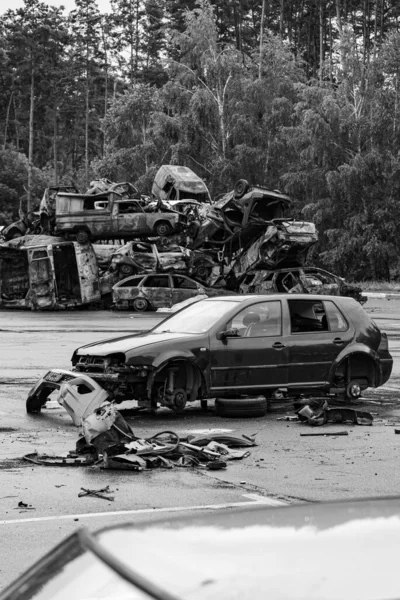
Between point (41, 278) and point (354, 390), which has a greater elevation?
point (41, 278)

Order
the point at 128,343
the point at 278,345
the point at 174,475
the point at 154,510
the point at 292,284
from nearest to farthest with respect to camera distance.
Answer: the point at 154,510 < the point at 174,475 < the point at 128,343 < the point at 278,345 < the point at 292,284

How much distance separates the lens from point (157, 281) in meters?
35.9

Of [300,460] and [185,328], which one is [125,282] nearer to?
[185,328]

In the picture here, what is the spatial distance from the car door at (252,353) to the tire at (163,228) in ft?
79.4

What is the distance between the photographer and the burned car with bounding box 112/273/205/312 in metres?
35.2

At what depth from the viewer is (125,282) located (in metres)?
35.5

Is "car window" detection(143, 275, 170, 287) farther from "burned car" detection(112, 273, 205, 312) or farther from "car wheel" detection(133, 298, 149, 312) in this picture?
"car wheel" detection(133, 298, 149, 312)

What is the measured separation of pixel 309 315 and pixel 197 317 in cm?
152

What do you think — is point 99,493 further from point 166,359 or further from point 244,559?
point 244,559

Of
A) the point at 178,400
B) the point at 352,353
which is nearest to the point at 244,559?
the point at 178,400

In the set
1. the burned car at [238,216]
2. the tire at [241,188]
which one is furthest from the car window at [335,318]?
the tire at [241,188]

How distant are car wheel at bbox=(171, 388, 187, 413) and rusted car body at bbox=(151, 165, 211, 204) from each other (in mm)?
31061

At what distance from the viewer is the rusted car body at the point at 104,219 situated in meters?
37.7

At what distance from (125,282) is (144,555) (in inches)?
1324
